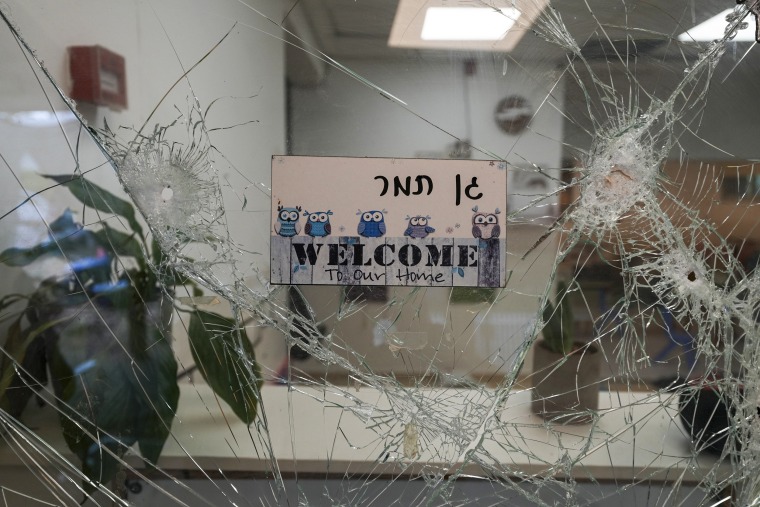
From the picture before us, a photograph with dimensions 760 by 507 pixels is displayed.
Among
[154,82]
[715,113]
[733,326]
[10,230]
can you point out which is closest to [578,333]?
[733,326]

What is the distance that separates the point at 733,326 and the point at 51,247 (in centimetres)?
76

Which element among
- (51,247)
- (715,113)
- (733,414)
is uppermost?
(715,113)

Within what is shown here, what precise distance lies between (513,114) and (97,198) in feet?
1.51

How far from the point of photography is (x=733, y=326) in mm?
663

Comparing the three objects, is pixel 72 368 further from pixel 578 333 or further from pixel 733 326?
pixel 733 326

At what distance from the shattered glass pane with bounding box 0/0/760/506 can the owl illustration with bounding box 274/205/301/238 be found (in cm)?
2

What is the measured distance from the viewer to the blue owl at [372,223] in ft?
2.16

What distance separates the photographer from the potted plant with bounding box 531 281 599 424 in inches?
26.1

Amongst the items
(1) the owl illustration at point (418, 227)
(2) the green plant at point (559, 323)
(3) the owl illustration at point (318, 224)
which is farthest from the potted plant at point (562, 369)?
(3) the owl illustration at point (318, 224)

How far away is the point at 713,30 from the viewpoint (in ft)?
2.12

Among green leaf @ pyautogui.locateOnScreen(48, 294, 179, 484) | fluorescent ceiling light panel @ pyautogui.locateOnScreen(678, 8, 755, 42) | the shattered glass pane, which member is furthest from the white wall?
green leaf @ pyautogui.locateOnScreen(48, 294, 179, 484)

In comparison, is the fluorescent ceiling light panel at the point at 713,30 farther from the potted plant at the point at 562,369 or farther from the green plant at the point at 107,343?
the green plant at the point at 107,343

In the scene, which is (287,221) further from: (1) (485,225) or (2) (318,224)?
(1) (485,225)

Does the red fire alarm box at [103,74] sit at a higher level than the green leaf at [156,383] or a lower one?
higher
